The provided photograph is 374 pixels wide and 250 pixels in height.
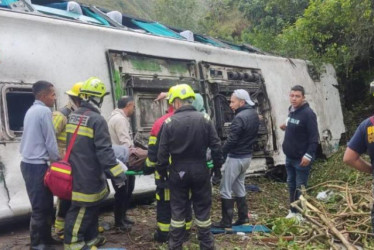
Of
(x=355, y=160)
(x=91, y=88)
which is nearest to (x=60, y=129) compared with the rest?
Answer: (x=91, y=88)

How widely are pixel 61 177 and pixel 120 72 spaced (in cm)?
246

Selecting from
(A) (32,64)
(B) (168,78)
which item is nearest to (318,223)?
(B) (168,78)

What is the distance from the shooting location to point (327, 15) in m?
10.8

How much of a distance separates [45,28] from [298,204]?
3.74 metres

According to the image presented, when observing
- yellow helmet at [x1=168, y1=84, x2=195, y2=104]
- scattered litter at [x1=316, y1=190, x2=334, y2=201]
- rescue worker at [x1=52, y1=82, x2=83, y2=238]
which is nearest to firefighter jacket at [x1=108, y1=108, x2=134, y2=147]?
rescue worker at [x1=52, y1=82, x2=83, y2=238]

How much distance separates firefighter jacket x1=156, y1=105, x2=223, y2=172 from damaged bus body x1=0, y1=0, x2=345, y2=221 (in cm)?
179

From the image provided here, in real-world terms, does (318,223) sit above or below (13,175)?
below

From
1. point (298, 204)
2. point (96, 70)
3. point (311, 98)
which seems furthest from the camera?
point (311, 98)

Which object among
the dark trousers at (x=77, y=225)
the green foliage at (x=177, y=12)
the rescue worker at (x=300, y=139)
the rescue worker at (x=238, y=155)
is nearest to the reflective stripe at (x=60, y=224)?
the dark trousers at (x=77, y=225)

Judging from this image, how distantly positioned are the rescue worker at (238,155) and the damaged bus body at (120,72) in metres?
1.38

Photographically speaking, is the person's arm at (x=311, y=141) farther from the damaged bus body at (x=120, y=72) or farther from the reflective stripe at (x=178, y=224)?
the damaged bus body at (x=120, y=72)

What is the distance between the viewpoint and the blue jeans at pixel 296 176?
518cm

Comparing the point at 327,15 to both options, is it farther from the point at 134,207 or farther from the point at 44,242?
the point at 44,242

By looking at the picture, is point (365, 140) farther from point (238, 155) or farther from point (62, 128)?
point (62, 128)
